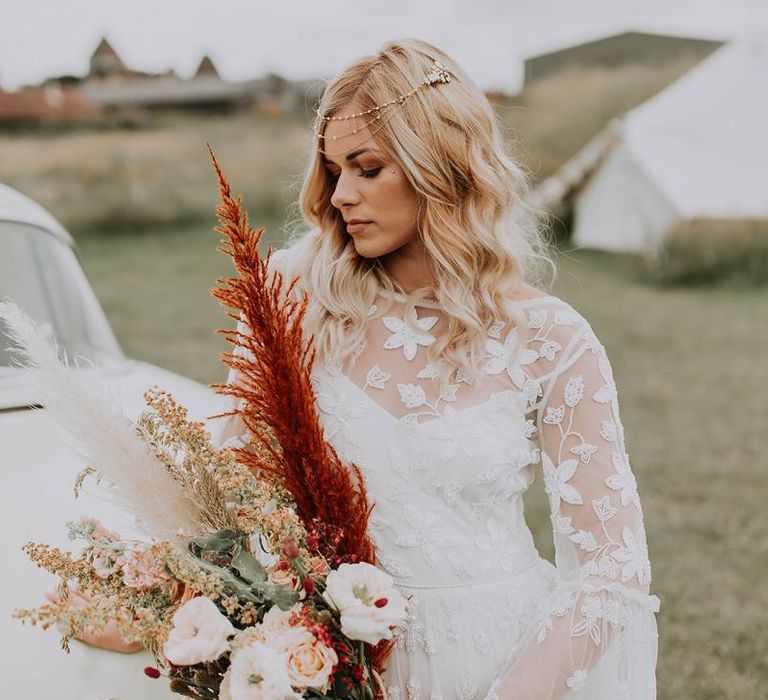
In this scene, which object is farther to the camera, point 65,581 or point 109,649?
point 109,649

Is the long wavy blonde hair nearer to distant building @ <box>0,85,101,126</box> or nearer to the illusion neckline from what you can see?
the illusion neckline

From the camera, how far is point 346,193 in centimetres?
177

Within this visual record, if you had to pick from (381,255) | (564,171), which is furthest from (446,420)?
(564,171)

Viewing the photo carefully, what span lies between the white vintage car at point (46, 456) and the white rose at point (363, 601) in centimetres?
49

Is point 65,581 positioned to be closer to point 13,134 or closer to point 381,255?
point 381,255

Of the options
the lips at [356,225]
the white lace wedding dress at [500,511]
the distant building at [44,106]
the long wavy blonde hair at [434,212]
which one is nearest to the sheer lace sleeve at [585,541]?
the white lace wedding dress at [500,511]

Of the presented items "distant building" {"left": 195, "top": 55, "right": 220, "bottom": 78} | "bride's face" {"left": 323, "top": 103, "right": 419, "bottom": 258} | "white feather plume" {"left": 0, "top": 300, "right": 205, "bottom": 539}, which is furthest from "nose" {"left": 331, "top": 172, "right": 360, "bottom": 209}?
"distant building" {"left": 195, "top": 55, "right": 220, "bottom": 78}

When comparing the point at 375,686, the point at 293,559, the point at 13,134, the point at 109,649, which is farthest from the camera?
the point at 13,134

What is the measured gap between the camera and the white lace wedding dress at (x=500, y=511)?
1.69 meters

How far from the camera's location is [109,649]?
1.70 meters

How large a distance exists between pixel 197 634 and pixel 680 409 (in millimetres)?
7359

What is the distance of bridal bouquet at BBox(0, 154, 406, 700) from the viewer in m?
1.20

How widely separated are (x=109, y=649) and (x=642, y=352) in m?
9.23

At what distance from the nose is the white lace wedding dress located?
0.35 m
